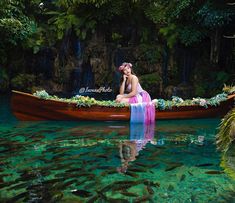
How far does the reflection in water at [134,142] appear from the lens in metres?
7.04

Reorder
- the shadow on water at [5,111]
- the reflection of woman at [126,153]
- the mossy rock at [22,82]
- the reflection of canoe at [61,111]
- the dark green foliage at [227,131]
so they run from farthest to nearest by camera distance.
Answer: the mossy rock at [22,82], the shadow on water at [5,111], the reflection of canoe at [61,111], the dark green foliage at [227,131], the reflection of woman at [126,153]

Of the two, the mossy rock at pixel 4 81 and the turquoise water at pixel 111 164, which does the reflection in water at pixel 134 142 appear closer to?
the turquoise water at pixel 111 164

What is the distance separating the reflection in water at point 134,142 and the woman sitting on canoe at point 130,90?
875mm

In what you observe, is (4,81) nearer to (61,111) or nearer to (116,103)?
(61,111)

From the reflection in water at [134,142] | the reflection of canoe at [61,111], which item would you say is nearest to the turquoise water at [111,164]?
the reflection in water at [134,142]

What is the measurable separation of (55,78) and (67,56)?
1.25m

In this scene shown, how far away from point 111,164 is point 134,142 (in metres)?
1.94

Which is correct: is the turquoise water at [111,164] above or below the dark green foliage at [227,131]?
below

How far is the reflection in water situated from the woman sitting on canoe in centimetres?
87

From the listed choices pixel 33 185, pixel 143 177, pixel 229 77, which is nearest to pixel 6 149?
pixel 33 185

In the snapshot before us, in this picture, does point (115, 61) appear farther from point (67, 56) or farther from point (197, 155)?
point (197, 155)

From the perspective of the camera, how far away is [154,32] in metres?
19.4

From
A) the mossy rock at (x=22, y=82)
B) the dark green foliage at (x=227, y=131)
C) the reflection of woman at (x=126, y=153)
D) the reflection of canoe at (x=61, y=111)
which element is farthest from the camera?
the mossy rock at (x=22, y=82)

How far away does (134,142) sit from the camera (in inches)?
339
